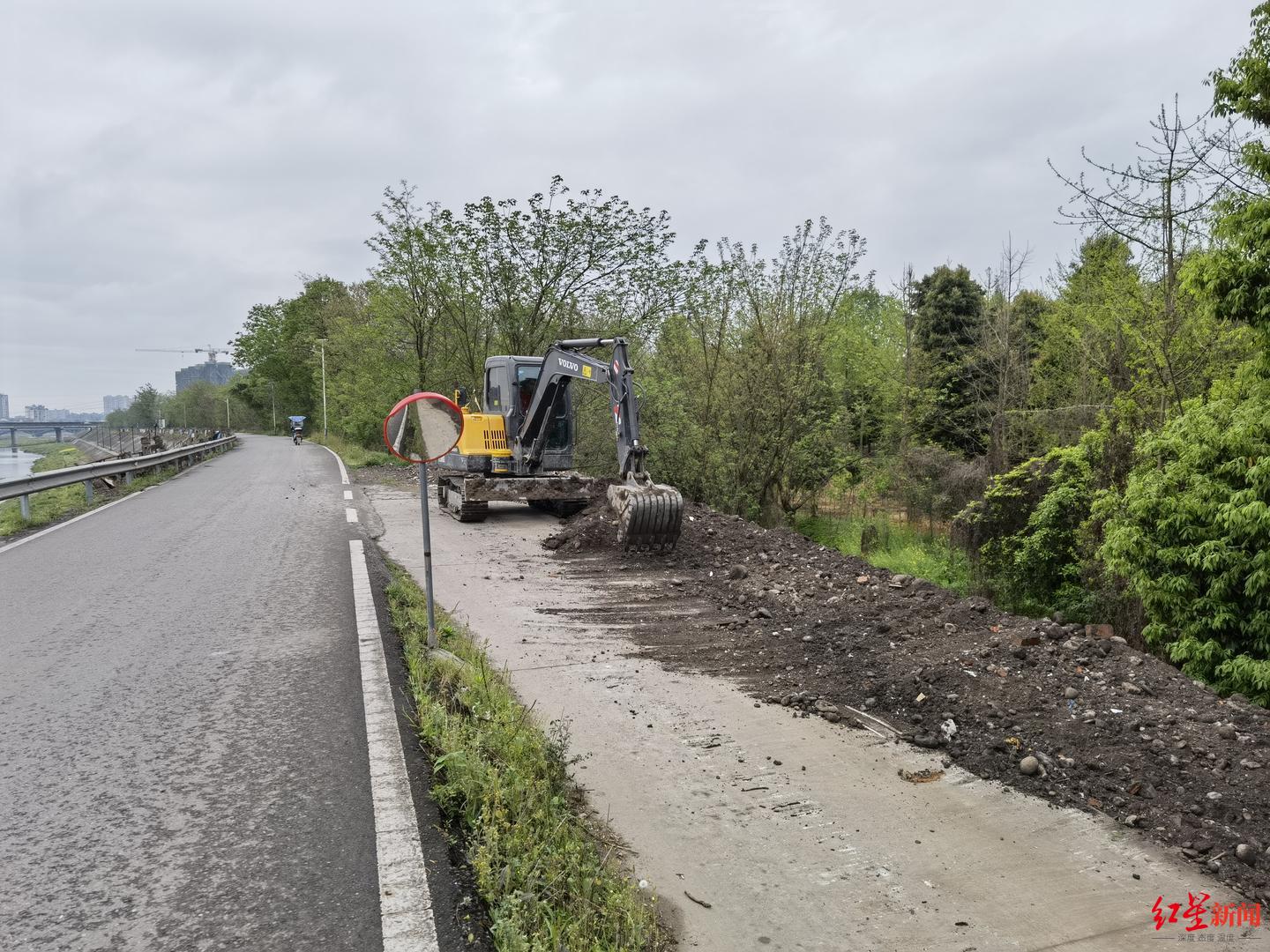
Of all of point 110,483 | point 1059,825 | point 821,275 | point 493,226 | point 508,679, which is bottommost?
point 1059,825

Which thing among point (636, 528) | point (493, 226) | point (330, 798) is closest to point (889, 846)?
point (330, 798)

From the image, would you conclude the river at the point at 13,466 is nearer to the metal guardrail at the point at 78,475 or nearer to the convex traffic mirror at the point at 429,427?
the metal guardrail at the point at 78,475

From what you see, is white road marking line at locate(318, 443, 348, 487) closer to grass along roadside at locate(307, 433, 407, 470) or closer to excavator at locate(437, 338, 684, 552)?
grass along roadside at locate(307, 433, 407, 470)

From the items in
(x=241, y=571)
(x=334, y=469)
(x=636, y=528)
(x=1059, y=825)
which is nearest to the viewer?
(x=1059, y=825)

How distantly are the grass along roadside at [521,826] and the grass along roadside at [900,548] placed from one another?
569 cm

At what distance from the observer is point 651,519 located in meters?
10.1

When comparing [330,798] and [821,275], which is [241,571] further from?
[821,275]

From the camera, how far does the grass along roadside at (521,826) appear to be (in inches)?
109

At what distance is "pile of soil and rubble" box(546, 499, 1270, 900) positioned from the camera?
4.00 meters

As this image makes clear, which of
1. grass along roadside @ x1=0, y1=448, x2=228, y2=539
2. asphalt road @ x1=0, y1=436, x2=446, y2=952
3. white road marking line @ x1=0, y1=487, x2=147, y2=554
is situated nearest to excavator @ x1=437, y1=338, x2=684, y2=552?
asphalt road @ x1=0, y1=436, x2=446, y2=952

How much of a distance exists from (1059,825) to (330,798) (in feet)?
11.8

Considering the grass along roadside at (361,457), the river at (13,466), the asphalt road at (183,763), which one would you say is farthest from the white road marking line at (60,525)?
the grass along roadside at (361,457)

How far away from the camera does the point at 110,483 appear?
1720 cm

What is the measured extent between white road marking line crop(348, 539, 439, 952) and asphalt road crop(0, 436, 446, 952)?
46 millimetres
